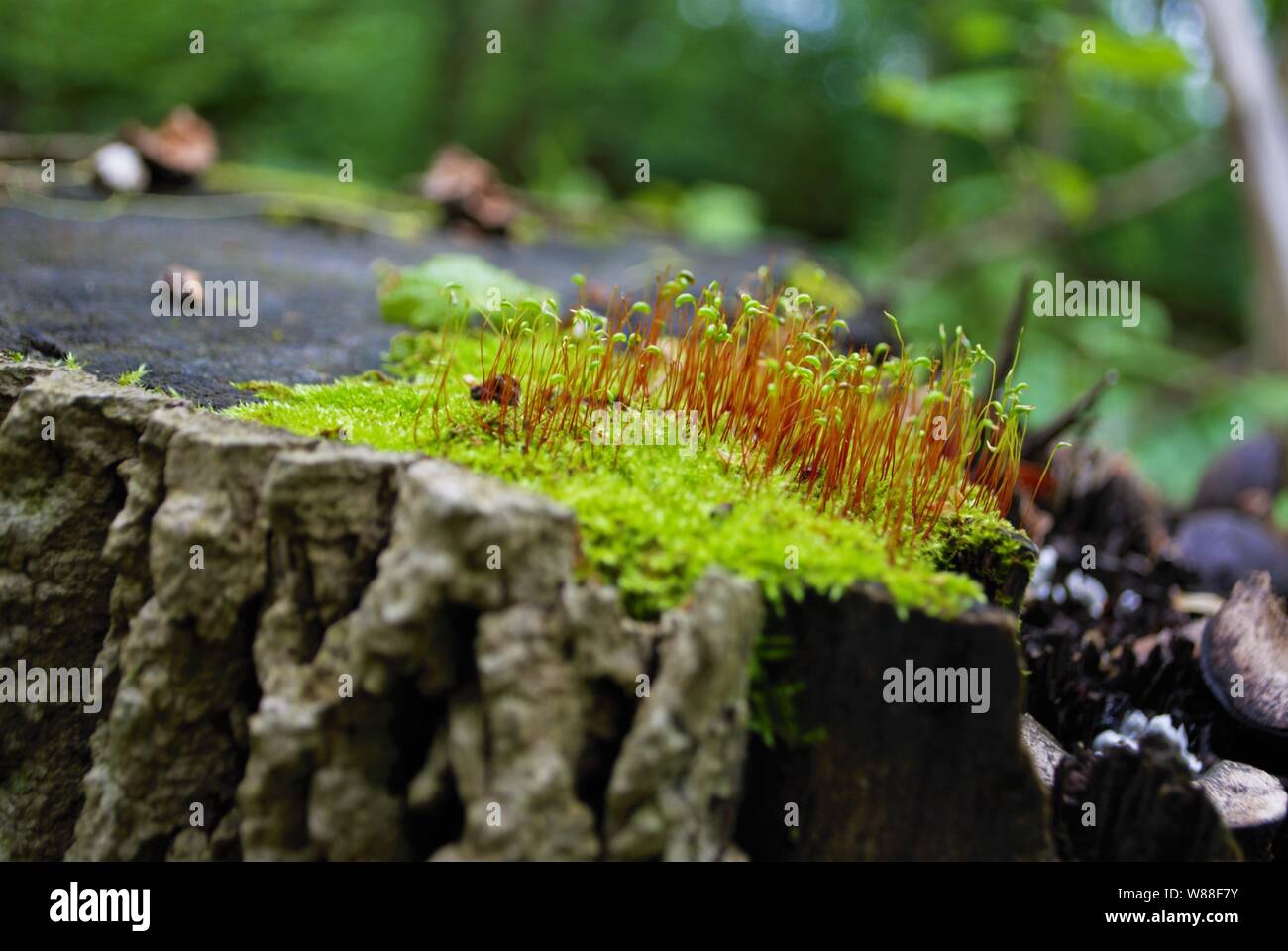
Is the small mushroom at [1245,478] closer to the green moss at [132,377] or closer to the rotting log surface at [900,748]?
the rotting log surface at [900,748]

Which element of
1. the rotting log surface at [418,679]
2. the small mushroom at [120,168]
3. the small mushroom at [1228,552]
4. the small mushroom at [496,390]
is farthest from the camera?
the small mushroom at [120,168]

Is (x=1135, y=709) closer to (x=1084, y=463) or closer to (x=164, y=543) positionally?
(x=1084, y=463)

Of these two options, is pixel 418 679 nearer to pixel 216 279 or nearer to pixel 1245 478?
pixel 216 279

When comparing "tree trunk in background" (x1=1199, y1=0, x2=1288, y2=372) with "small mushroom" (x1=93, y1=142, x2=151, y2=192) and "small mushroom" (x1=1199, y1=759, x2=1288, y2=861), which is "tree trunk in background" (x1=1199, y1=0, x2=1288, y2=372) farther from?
"small mushroom" (x1=93, y1=142, x2=151, y2=192)

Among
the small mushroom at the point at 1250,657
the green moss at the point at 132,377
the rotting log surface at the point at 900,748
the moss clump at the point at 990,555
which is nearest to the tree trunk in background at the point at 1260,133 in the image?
the small mushroom at the point at 1250,657

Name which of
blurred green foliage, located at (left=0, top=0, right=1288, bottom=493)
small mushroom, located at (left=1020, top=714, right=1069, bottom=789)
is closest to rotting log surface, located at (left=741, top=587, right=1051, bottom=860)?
small mushroom, located at (left=1020, top=714, right=1069, bottom=789)

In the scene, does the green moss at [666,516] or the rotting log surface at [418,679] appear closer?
the rotting log surface at [418,679]

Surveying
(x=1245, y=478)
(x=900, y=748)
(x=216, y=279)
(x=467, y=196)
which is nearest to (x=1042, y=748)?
(x=900, y=748)
